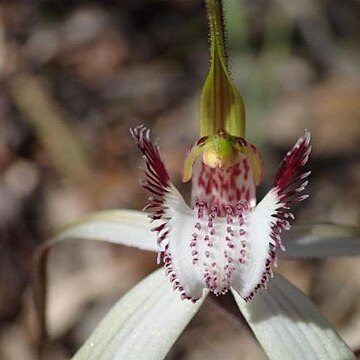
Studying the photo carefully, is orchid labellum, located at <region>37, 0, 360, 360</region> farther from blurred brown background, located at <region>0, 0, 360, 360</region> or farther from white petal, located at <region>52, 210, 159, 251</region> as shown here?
blurred brown background, located at <region>0, 0, 360, 360</region>

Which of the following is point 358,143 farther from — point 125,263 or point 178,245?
point 178,245

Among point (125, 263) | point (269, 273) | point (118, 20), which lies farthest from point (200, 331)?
point (118, 20)

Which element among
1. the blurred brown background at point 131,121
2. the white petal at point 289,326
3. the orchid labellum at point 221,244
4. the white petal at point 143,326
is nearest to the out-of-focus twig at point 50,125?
the blurred brown background at point 131,121

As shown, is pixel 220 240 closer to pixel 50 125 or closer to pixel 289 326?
pixel 289 326

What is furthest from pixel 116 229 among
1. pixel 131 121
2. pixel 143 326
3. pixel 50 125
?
pixel 131 121

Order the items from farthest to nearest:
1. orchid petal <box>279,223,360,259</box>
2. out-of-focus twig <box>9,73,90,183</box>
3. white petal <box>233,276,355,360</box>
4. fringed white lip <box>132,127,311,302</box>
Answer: out-of-focus twig <box>9,73,90,183</box> → orchid petal <box>279,223,360,259</box> → white petal <box>233,276,355,360</box> → fringed white lip <box>132,127,311,302</box>

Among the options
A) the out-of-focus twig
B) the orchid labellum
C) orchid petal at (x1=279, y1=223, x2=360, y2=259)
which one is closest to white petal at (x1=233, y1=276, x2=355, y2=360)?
the orchid labellum

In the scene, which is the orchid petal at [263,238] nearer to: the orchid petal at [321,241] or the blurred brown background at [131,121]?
the orchid petal at [321,241]
